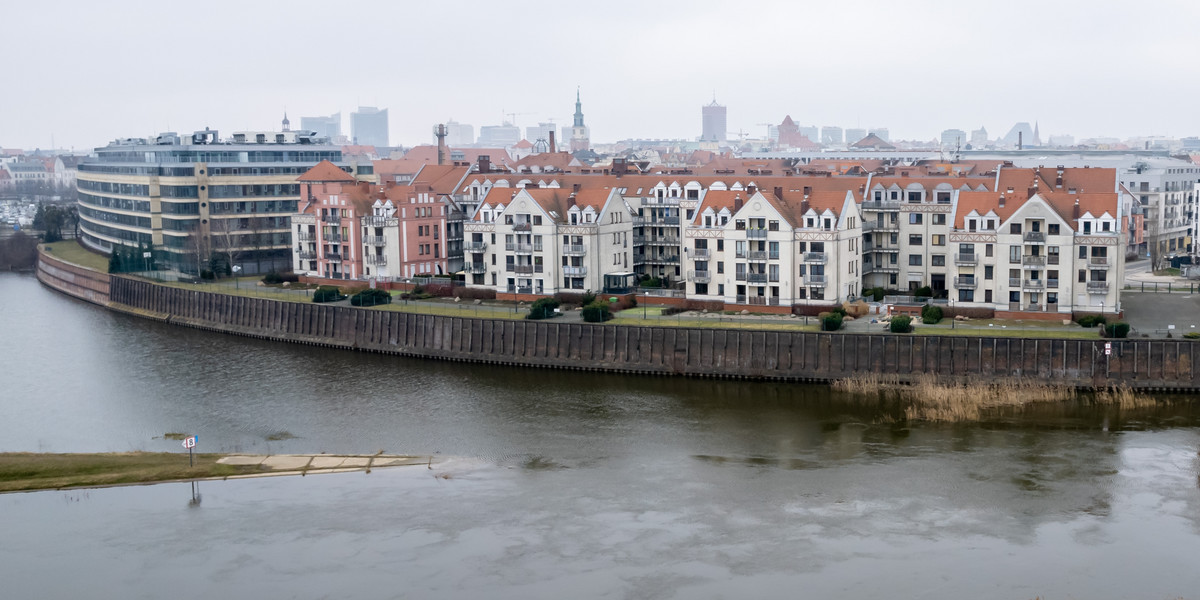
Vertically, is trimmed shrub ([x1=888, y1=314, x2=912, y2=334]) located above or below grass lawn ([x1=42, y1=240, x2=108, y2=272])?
below

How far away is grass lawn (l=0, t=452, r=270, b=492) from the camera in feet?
148

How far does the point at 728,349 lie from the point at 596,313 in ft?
27.6

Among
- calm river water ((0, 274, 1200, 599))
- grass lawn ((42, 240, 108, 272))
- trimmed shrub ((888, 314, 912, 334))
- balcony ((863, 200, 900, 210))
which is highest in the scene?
balcony ((863, 200, 900, 210))

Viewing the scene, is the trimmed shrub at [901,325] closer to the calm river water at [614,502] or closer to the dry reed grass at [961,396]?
the dry reed grass at [961,396]

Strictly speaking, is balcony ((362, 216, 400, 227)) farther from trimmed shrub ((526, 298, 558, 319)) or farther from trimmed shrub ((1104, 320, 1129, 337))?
trimmed shrub ((1104, 320, 1129, 337))

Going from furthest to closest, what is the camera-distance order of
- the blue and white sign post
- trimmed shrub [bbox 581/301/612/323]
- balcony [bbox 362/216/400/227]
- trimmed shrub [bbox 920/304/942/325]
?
1. balcony [bbox 362/216/400/227]
2. trimmed shrub [bbox 581/301/612/323]
3. trimmed shrub [bbox 920/304/942/325]
4. the blue and white sign post

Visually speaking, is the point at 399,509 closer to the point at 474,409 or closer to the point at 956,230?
the point at 474,409

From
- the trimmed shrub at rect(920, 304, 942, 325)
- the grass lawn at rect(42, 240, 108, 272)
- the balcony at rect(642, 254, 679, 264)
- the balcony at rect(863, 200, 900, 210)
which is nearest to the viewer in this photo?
the trimmed shrub at rect(920, 304, 942, 325)

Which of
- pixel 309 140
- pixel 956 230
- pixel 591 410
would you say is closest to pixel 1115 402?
pixel 956 230

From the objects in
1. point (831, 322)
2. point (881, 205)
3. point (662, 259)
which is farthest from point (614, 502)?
point (662, 259)

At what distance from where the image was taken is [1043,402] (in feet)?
185

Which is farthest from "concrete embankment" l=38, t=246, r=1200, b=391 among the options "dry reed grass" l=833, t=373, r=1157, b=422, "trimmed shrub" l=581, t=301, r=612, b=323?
"trimmed shrub" l=581, t=301, r=612, b=323

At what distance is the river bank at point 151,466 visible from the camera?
148 feet

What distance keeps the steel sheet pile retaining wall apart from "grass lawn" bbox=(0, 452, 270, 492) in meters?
23.3
